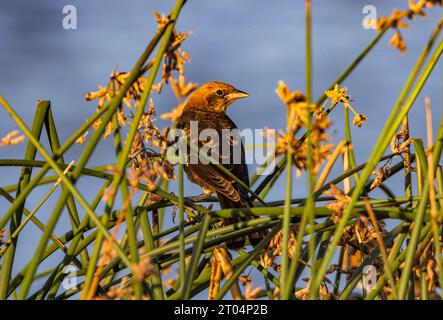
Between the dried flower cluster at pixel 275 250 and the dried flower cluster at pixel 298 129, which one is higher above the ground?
the dried flower cluster at pixel 298 129

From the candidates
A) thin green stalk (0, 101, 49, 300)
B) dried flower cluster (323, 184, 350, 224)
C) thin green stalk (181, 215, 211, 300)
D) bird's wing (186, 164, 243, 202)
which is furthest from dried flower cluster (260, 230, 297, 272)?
bird's wing (186, 164, 243, 202)

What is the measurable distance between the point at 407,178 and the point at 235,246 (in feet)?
3.03

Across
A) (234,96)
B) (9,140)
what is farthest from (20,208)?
(234,96)

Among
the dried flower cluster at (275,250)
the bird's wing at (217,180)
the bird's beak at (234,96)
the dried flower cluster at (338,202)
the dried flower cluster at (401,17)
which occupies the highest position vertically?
the bird's beak at (234,96)

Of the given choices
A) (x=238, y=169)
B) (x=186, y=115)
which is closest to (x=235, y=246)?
(x=238, y=169)

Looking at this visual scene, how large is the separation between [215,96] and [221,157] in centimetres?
194

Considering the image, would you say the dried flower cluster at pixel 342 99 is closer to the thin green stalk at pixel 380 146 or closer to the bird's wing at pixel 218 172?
the thin green stalk at pixel 380 146

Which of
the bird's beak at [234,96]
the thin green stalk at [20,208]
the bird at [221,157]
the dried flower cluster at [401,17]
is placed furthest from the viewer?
the bird's beak at [234,96]

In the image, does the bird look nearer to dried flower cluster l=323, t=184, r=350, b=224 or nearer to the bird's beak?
the bird's beak

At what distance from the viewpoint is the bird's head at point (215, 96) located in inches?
307

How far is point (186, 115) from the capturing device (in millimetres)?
7535

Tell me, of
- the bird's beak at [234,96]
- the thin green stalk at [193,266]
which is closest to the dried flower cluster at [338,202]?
the thin green stalk at [193,266]

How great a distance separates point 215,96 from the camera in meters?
7.84

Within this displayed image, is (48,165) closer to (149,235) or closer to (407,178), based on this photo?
(149,235)
